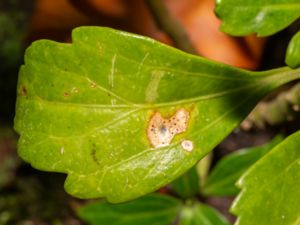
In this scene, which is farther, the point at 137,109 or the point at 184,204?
the point at 184,204

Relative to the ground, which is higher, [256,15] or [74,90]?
[256,15]

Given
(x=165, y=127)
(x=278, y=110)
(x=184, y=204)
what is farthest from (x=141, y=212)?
(x=165, y=127)

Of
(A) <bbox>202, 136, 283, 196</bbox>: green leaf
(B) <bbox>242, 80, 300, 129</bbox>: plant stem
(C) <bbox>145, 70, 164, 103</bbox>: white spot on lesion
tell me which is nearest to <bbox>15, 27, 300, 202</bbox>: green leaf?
(C) <bbox>145, 70, 164, 103</bbox>: white spot on lesion

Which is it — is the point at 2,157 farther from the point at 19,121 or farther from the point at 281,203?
the point at 281,203

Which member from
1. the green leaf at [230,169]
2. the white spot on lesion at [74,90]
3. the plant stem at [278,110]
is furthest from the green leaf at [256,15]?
the green leaf at [230,169]

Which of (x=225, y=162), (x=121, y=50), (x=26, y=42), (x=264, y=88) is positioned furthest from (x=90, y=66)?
(x=26, y=42)

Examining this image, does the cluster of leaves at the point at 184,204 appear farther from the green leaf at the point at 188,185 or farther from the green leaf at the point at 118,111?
the green leaf at the point at 118,111

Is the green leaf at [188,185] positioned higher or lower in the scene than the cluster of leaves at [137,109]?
lower

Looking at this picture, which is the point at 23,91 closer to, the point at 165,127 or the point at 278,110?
the point at 165,127
